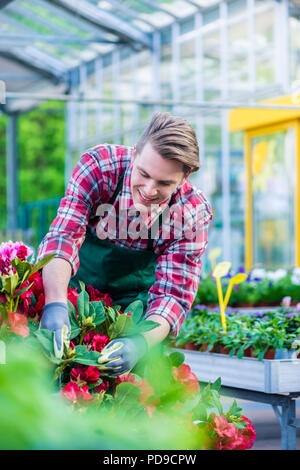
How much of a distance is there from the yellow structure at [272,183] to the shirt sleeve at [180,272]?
6302mm

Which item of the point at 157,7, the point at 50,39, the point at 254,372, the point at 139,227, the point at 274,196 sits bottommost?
the point at 254,372

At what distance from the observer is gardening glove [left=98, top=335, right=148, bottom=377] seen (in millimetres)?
1077

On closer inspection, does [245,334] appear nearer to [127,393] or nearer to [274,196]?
[127,393]

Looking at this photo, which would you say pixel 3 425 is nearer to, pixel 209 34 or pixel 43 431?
pixel 43 431

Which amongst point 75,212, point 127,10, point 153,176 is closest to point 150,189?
point 153,176

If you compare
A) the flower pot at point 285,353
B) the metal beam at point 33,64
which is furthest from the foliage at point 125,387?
the metal beam at point 33,64

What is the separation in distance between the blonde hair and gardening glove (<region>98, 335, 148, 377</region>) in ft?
1.64

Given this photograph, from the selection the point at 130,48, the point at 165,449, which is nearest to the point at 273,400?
the point at 165,449

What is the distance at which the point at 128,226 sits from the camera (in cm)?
197

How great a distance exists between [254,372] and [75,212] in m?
1.08

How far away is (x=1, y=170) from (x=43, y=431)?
27.5m

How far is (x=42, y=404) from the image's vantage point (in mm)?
464

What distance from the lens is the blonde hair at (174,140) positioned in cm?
150

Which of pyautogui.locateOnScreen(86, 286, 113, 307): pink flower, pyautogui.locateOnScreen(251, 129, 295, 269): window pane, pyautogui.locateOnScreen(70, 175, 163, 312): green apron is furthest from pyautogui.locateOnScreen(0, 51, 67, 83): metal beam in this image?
pyautogui.locateOnScreen(86, 286, 113, 307): pink flower
